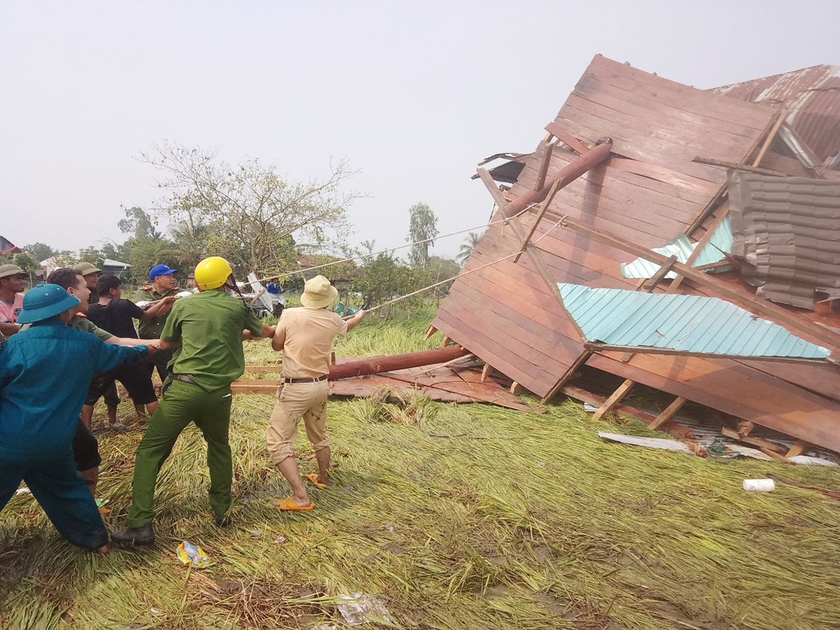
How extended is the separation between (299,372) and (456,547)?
167 centimetres

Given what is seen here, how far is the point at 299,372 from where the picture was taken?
146 inches

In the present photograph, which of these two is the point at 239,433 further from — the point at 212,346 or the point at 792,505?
the point at 792,505

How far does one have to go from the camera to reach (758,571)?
3328mm

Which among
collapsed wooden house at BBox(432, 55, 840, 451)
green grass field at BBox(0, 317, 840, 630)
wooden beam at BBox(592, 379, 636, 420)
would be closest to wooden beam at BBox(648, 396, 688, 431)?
collapsed wooden house at BBox(432, 55, 840, 451)

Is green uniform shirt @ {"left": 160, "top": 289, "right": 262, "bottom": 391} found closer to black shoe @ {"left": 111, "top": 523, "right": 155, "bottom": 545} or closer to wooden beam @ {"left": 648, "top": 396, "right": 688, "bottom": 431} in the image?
black shoe @ {"left": 111, "top": 523, "right": 155, "bottom": 545}

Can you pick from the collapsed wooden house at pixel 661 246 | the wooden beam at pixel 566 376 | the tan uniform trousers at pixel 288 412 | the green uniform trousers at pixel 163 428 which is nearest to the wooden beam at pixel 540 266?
the collapsed wooden house at pixel 661 246

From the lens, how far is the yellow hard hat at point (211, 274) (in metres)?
3.31

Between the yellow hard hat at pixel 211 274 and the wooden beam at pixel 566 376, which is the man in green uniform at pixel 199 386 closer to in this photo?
the yellow hard hat at pixel 211 274

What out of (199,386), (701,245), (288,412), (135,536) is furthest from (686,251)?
(135,536)

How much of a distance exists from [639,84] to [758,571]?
296 inches

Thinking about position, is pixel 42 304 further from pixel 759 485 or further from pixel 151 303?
pixel 759 485

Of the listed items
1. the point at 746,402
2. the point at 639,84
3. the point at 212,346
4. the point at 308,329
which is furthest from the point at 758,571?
the point at 639,84

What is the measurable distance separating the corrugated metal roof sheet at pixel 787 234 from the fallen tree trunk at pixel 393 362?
14.1ft

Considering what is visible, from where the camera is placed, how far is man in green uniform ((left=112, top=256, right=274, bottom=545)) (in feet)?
10.3
